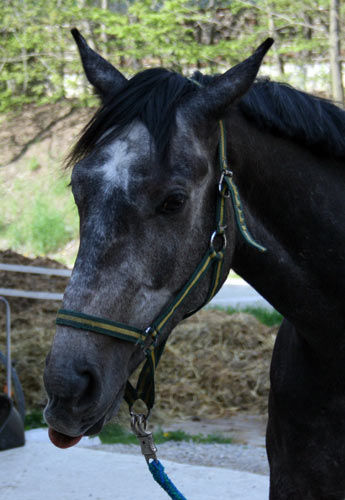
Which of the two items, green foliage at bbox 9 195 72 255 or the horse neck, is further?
green foliage at bbox 9 195 72 255

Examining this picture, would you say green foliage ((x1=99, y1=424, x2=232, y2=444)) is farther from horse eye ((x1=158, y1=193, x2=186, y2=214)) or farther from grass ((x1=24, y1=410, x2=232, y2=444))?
horse eye ((x1=158, y1=193, x2=186, y2=214))

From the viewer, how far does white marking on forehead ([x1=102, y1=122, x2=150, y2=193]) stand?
6.15ft

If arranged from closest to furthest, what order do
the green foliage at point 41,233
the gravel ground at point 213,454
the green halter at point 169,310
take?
the green halter at point 169,310 → the gravel ground at point 213,454 → the green foliage at point 41,233

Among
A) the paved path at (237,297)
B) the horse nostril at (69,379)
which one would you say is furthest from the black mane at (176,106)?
the paved path at (237,297)

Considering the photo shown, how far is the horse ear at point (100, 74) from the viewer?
2.24m

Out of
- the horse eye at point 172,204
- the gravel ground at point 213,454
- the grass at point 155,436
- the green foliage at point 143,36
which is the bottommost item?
the grass at point 155,436

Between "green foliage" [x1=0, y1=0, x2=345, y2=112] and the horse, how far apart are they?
11.1 meters

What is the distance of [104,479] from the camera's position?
13.5 ft

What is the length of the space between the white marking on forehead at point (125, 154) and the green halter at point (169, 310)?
261 mm

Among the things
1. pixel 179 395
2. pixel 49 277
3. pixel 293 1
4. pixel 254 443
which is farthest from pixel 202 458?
pixel 293 1

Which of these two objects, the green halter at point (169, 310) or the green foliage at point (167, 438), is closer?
the green halter at point (169, 310)

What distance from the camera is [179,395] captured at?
6.21 metres

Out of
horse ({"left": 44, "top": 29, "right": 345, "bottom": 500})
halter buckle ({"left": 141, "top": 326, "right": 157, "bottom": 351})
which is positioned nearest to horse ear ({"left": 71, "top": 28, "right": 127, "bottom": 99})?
horse ({"left": 44, "top": 29, "right": 345, "bottom": 500})

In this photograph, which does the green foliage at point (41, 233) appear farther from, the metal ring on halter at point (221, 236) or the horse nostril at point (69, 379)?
the horse nostril at point (69, 379)
